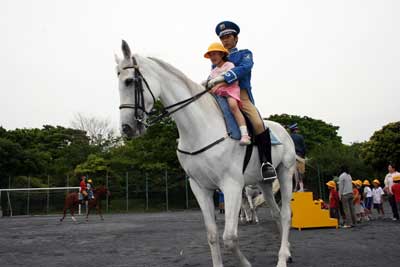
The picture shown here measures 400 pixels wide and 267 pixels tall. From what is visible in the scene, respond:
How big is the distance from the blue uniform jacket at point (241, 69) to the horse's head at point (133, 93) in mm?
928

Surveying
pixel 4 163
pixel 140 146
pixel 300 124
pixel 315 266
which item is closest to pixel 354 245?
pixel 315 266

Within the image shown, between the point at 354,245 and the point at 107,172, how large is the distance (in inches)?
1134

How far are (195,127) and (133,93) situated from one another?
798 millimetres

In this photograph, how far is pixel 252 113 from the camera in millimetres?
4820

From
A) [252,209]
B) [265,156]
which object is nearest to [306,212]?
[252,209]

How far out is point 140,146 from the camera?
37.3 meters

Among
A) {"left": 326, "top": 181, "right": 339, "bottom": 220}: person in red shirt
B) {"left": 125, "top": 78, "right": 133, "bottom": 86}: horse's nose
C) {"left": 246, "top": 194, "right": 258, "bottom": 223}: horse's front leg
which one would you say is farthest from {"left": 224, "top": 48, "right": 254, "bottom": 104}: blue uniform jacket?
{"left": 246, "top": 194, "right": 258, "bottom": 223}: horse's front leg

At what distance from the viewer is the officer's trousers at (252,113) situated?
4.80m

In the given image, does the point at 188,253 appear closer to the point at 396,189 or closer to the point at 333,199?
the point at 333,199

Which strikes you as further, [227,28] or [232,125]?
[227,28]

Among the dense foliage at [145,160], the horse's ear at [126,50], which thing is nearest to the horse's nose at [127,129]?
the horse's ear at [126,50]

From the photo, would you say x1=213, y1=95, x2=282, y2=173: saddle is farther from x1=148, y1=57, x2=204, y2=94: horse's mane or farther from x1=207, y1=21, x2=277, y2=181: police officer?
x1=148, y1=57, x2=204, y2=94: horse's mane

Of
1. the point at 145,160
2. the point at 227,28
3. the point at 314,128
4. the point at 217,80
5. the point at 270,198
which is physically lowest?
the point at 270,198

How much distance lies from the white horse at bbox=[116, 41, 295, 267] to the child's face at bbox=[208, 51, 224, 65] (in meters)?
0.43
